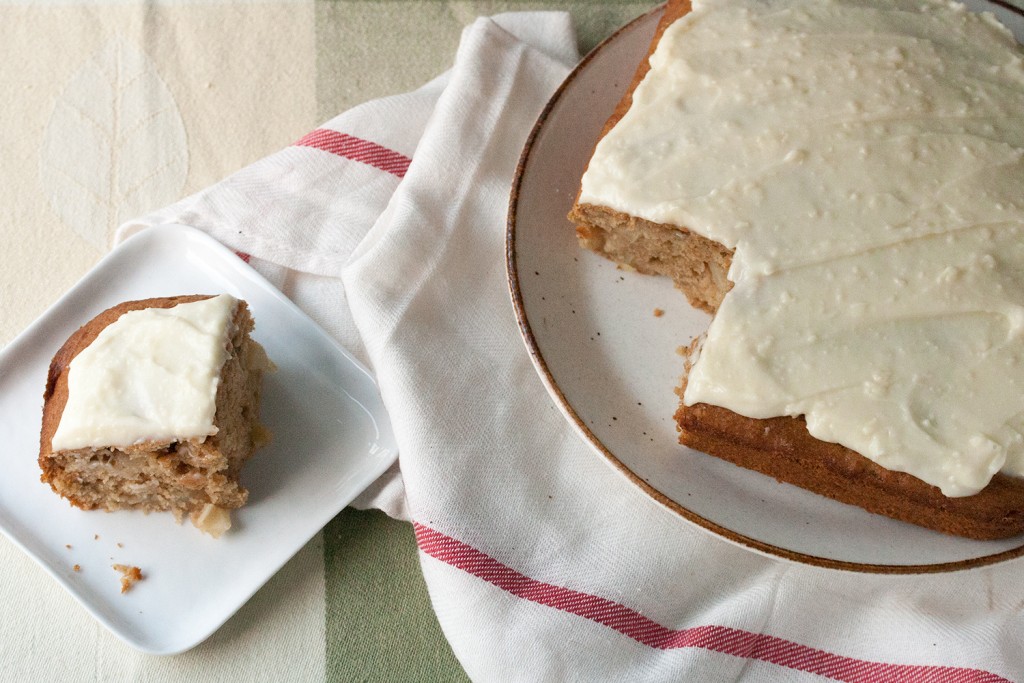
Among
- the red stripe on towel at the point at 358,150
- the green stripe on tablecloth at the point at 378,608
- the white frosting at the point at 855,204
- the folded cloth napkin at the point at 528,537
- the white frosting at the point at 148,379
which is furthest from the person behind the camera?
the red stripe on towel at the point at 358,150

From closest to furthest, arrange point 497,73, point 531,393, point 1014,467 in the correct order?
point 1014,467 → point 531,393 → point 497,73

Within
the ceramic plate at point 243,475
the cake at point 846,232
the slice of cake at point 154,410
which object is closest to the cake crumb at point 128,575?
the ceramic plate at point 243,475

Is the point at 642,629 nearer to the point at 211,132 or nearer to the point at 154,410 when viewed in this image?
the point at 154,410

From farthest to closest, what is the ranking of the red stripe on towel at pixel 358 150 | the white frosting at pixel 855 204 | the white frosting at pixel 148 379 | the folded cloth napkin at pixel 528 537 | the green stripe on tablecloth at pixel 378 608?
the red stripe on towel at pixel 358 150 < the green stripe on tablecloth at pixel 378 608 < the folded cloth napkin at pixel 528 537 < the white frosting at pixel 148 379 < the white frosting at pixel 855 204

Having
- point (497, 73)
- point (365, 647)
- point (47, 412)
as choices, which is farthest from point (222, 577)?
point (497, 73)

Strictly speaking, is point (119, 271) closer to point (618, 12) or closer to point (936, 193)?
point (618, 12)

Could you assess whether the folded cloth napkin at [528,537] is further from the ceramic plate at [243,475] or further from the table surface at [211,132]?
the table surface at [211,132]

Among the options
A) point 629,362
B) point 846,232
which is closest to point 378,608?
point 629,362
